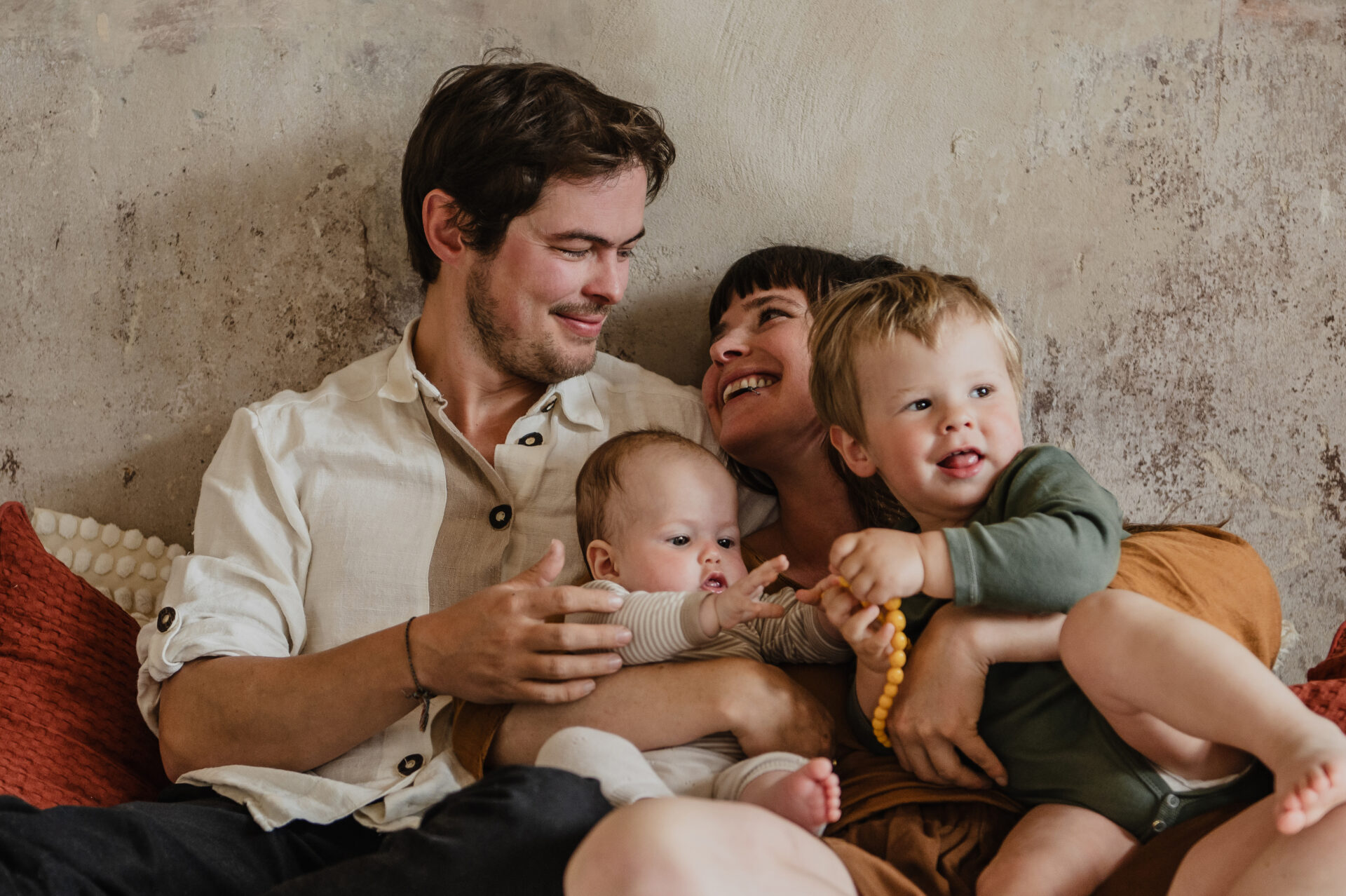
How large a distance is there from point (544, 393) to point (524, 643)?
2.48ft

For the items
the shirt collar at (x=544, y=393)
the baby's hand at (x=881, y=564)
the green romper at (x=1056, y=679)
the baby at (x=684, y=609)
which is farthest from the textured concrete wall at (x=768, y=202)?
the baby's hand at (x=881, y=564)

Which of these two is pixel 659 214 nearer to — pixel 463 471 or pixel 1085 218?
pixel 463 471

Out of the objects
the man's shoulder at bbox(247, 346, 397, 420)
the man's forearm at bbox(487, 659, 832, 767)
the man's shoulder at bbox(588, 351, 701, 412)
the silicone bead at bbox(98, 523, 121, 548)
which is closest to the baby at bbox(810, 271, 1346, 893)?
the man's forearm at bbox(487, 659, 832, 767)

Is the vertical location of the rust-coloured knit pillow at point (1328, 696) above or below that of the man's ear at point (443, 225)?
below

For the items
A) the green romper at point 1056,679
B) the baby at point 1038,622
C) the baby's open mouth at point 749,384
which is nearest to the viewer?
the baby at point 1038,622

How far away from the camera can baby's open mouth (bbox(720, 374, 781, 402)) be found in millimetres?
1945

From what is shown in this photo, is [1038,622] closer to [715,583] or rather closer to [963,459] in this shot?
[963,459]

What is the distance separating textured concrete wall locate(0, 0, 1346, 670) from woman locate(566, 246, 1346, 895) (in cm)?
31

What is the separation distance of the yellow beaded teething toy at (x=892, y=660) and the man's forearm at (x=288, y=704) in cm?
75

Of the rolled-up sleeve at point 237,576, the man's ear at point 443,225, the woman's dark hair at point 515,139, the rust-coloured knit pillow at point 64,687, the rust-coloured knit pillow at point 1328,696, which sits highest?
the woman's dark hair at point 515,139

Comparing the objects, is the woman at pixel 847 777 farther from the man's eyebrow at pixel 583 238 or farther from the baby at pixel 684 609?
the man's eyebrow at pixel 583 238

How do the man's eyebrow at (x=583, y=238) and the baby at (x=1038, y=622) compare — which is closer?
the baby at (x=1038, y=622)

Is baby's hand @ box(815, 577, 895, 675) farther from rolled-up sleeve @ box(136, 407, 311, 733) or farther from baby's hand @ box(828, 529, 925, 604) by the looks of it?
rolled-up sleeve @ box(136, 407, 311, 733)

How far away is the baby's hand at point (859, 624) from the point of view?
1302 millimetres
